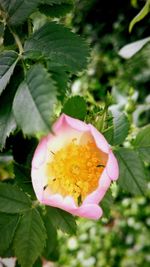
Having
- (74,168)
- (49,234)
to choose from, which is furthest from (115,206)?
(74,168)

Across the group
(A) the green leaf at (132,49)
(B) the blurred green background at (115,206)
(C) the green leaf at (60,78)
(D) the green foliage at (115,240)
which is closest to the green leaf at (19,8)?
(C) the green leaf at (60,78)

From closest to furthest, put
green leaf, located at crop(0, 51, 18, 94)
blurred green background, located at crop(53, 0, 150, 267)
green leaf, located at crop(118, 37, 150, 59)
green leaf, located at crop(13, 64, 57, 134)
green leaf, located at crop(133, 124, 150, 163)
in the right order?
green leaf, located at crop(13, 64, 57, 134), green leaf, located at crop(0, 51, 18, 94), green leaf, located at crop(133, 124, 150, 163), green leaf, located at crop(118, 37, 150, 59), blurred green background, located at crop(53, 0, 150, 267)

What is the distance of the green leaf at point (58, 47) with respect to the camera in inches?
22.6

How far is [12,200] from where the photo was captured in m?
0.66

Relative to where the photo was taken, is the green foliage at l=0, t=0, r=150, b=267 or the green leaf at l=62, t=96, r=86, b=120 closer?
the green foliage at l=0, t=0, r=150, b=267

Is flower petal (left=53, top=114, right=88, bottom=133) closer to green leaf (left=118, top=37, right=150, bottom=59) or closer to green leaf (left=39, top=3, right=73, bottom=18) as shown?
green leaf (left=39, top=3, right=73, bottom=18)

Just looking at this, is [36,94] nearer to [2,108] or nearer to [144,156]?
[2,108]

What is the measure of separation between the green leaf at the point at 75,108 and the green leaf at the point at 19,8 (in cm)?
13

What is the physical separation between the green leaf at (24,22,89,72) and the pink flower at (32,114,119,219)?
8 cm

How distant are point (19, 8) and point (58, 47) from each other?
0.09m

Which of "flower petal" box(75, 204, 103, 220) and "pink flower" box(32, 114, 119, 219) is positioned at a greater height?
"pink flower" box(32, 114, 119, 219)

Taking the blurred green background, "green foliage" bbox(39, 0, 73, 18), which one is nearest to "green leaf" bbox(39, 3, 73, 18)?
"green foliage" bbox(39, 0, 73, 18)

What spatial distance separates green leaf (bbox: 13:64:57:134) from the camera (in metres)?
0.47

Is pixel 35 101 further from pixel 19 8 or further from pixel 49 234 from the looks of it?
pixel 49 234
